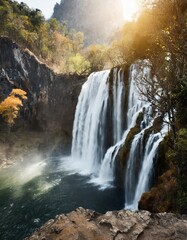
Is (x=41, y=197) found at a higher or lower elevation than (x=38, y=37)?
lower

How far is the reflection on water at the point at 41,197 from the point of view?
15969 mm

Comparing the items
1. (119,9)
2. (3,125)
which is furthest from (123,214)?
(119,9)

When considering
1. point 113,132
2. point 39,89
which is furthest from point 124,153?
point 39,89

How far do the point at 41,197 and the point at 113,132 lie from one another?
1058cm

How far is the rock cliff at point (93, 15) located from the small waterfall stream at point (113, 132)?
12539 centimetres

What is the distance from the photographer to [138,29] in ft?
99.2

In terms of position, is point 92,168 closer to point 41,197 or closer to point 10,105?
point 41,197

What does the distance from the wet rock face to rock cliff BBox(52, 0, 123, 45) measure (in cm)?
11546

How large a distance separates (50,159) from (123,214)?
2635 cm

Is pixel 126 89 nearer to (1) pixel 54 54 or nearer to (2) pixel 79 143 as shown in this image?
(2) pixel 79 143

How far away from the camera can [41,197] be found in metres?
19.5

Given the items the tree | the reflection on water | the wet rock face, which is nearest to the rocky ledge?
the tree

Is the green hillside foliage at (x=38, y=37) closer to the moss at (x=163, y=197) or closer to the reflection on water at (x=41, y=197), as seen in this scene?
the reflection on water at (x=41, y=197)

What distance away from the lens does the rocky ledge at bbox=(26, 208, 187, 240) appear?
5.72 metres
